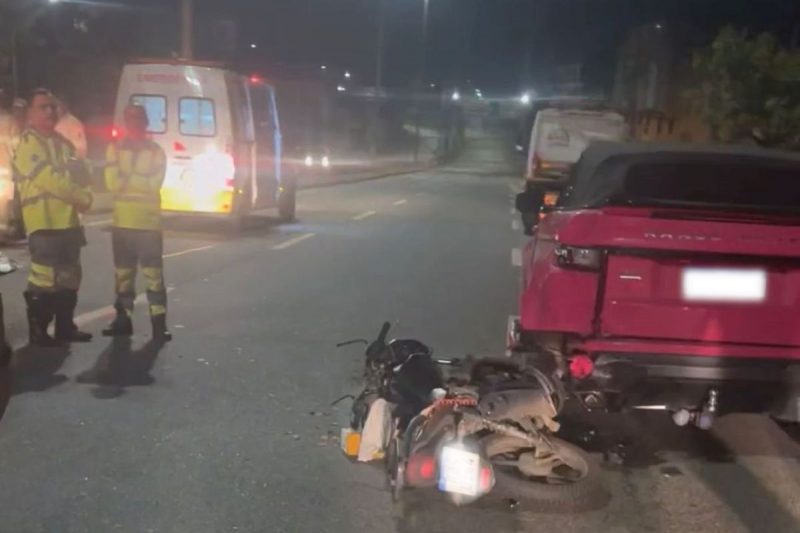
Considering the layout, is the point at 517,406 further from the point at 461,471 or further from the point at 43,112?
the point at 43,112

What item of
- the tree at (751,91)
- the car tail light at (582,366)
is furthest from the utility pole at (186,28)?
the car tail light at (582,366)

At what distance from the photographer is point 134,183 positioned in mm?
7898

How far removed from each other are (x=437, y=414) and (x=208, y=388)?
7.69 feet

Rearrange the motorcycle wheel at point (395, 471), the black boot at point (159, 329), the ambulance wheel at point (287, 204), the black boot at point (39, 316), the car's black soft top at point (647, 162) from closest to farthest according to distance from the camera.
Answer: the motorcycle wheel at point (395, 471) → the car's black soft top at point (647, 162) → the black boot at point (39, 316) → the black boot at point (159, 329) → the ambulance wheel at point (287, 204)

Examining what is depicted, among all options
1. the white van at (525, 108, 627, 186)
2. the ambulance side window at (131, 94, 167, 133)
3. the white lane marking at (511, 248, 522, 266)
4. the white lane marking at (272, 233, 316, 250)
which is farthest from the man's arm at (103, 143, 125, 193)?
the white van at (525, 108, 627, 186)

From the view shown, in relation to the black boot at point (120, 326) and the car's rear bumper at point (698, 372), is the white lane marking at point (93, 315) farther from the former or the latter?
the car's rear bumper at point (698, 372)

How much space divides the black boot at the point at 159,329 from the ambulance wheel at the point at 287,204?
410 inches

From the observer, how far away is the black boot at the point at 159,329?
26.3 ft

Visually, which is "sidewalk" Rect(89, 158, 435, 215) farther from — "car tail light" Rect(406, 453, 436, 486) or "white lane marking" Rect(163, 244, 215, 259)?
"car tail light" Rect(406, 453, 436, 486)

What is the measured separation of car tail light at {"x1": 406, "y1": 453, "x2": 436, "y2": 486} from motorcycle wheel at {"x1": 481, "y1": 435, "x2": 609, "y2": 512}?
0.32 m

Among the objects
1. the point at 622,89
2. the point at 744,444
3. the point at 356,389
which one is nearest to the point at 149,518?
the point at 356,389

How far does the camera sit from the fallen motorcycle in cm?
468

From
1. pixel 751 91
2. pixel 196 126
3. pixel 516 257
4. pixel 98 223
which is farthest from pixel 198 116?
pixel 751 91

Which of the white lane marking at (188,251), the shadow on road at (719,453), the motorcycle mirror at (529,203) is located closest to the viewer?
the shadow on road at (719,453)
